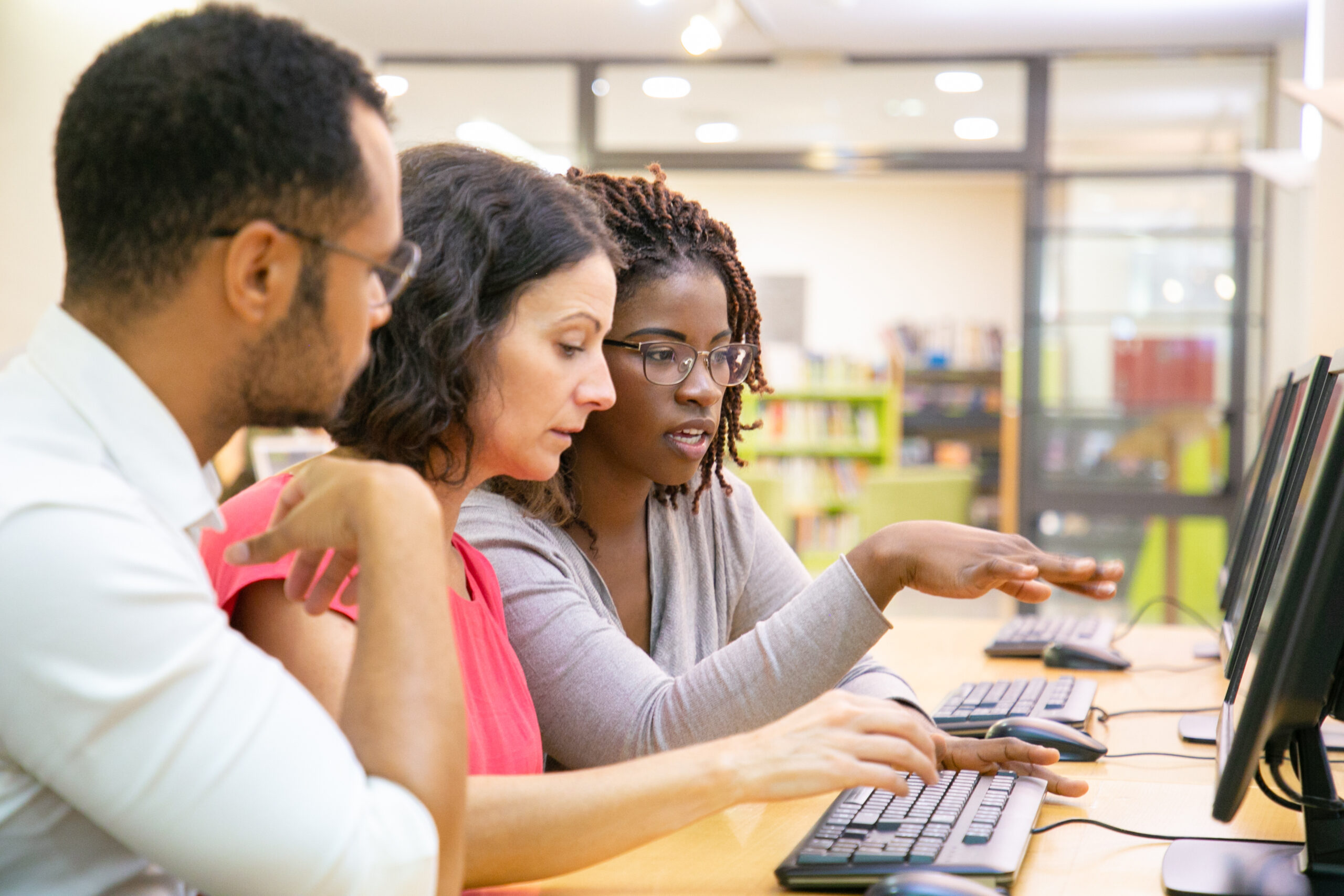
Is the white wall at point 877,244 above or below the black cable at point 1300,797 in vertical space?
above

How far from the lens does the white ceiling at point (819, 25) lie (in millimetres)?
4785

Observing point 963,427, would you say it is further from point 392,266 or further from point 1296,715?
point 392,266

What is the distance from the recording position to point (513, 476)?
1193 millimetres

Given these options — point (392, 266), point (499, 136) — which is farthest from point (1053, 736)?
point (499, 136)

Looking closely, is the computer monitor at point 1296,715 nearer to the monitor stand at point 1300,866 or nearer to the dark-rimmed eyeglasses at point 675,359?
the monitor stand at point 1300,866

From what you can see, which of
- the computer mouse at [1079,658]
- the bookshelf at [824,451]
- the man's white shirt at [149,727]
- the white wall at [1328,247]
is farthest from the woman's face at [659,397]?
the bookshelf at [824,451]

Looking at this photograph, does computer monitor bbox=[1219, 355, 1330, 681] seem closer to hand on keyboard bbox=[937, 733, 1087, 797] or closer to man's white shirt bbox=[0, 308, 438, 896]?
hand on keyboard bbox=[937, 733, 1087, 797]

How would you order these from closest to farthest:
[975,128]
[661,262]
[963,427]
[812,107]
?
1. [661,262]
2. [975,128]
3. [812,107]
4. [963,427]

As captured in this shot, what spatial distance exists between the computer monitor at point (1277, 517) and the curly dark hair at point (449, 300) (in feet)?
2.28

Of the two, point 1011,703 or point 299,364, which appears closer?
point 299,364

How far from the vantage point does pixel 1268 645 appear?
2.72 ft

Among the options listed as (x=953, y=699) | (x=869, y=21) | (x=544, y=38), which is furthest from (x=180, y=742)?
(x=544, y=38)

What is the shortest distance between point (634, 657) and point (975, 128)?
471 centimetres

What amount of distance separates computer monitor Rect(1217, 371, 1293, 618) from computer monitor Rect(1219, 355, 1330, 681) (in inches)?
3.2
